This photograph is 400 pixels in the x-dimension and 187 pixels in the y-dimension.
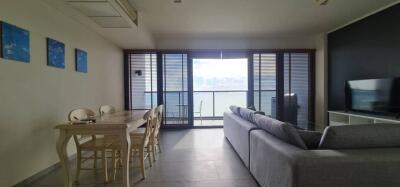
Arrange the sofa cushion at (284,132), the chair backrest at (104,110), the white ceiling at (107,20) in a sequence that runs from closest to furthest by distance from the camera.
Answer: the sofa cushion at (284,132) → the white ceiling at (107,20) → the chair backrest at (104,110)

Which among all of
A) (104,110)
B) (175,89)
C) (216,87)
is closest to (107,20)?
(104,110)

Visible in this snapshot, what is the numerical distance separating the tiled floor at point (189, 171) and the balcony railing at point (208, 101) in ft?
6.76

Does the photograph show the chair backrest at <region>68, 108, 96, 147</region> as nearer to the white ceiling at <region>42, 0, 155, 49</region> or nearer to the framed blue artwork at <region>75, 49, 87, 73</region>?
the framed blue artwork at <region>75, 49, 87, 73</region>

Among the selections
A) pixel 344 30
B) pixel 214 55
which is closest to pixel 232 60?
pixel 214 55

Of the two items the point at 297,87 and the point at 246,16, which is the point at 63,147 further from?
the point at 297,87

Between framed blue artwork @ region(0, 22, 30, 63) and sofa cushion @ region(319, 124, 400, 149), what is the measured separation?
118 inches

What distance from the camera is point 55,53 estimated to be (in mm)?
3334

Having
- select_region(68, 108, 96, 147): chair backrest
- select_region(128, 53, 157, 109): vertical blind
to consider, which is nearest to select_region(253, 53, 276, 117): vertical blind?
select_region(128, 53, 157, 109): vertical blind

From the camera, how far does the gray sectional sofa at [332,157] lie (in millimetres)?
1656

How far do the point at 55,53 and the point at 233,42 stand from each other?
4334 mm

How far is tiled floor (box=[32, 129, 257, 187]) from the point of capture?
8.99 feet

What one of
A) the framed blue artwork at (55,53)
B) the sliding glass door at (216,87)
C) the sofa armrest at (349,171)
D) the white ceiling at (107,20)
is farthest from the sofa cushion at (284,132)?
the sliding glass door at (216,87)

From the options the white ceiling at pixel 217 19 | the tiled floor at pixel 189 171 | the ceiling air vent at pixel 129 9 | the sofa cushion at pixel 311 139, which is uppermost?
the white ceiling at pixel 217 19

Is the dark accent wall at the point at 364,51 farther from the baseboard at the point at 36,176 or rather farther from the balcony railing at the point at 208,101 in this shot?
the baseboard at the point at 36,176
